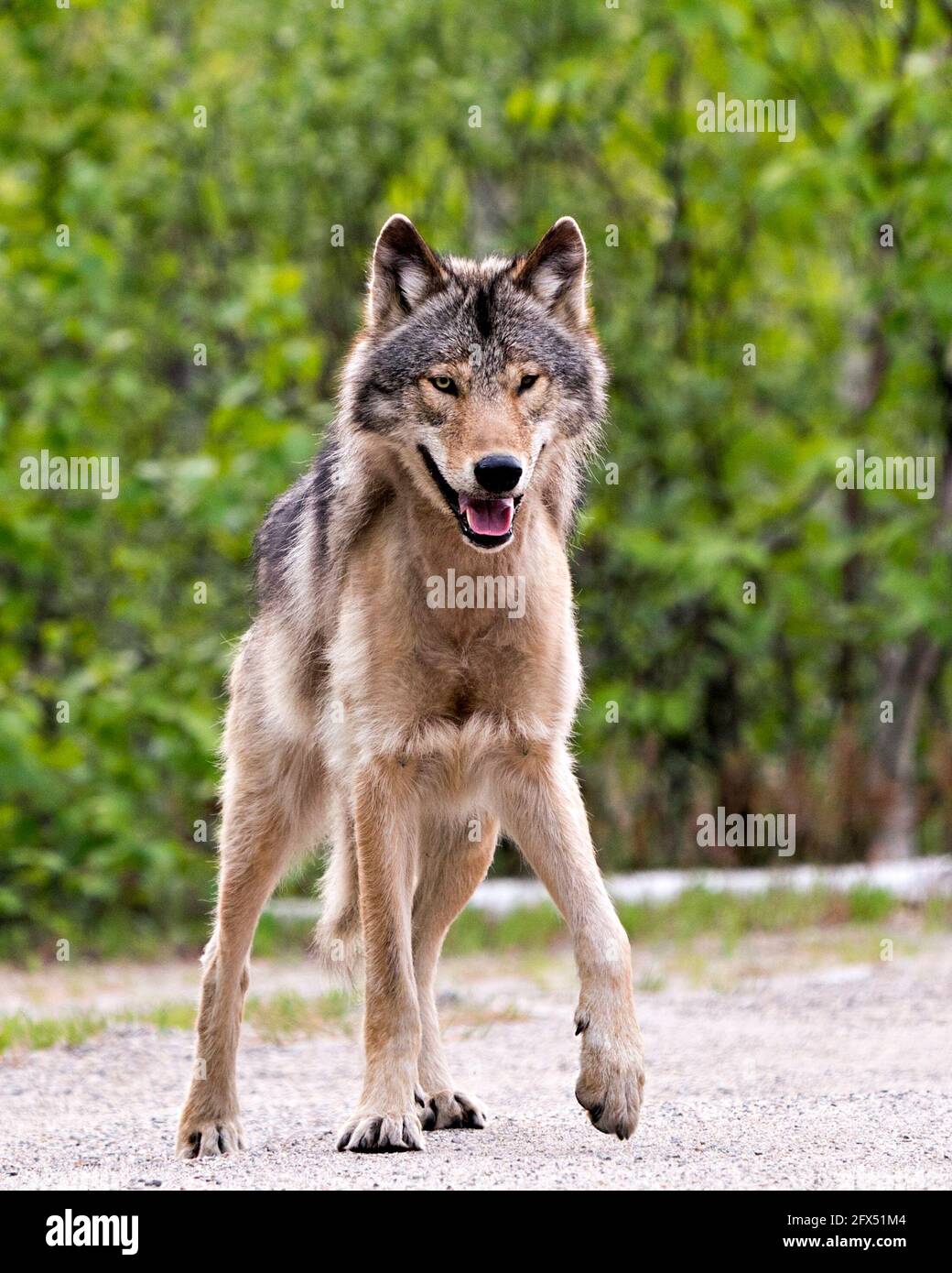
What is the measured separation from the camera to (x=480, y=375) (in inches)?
187

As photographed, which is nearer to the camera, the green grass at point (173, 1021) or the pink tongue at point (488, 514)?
the pink tongue at point (488, 514)

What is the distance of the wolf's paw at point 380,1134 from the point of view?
4508 millimetres

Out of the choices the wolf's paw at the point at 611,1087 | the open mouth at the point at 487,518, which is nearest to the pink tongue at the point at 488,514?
the open mouth at the point at 487,518

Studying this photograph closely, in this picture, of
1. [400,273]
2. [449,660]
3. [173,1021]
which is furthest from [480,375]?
[173,1021]

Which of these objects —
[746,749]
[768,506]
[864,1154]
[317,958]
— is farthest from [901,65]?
[864,1154]

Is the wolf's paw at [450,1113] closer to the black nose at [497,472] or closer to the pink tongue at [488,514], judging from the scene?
the pink tongue at [488,514]

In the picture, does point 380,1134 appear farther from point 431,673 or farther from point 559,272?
point 559,272

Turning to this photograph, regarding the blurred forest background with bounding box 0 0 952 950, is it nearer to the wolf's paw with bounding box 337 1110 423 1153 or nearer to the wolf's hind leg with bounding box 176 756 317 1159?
the wolf's hind leg with bounding box 176 756 317 1159

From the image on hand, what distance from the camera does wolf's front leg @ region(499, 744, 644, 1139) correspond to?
439 centimetres

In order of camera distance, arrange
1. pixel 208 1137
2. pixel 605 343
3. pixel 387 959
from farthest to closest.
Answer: pixel 605 343
pixel 208 1137
pixel 387 959

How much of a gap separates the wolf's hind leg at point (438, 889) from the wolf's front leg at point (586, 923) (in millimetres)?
427

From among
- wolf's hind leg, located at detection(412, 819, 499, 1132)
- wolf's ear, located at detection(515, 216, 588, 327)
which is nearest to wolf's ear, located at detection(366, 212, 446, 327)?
wolf's ear, located at detection(515, 216, 588, 327)

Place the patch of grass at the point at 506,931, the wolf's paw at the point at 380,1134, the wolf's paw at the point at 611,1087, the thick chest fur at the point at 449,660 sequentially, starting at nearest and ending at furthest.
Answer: the wolf's paw at the point at 611,1087 → the wolf's paw at the point at 380,1134 → the thick chest fur at the point at 449,660 → the patch of grass at the point at 506,931

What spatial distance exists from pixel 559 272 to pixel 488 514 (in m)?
0.92
